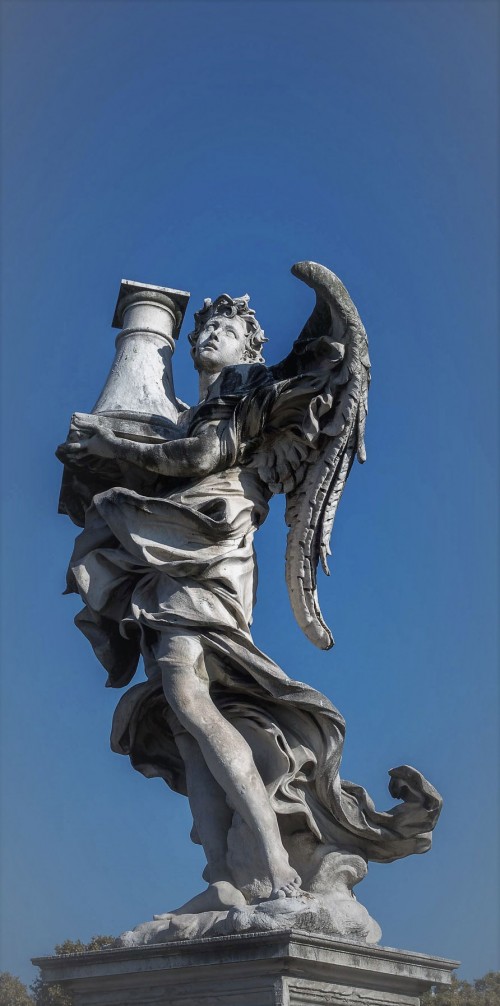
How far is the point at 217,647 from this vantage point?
5570 mm

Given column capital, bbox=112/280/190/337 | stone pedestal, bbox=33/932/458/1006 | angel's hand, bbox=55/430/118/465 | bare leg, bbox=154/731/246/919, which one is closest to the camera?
stone pedestal, bbox=33/932/458/1006

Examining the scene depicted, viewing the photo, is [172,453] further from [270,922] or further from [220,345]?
[270,922]

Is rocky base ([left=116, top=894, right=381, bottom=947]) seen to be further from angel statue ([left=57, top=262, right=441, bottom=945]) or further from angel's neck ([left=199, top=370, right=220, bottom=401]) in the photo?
angel's neck ([left=199, top=370, right=220, bottom=401])

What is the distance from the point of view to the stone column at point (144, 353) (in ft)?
21.6

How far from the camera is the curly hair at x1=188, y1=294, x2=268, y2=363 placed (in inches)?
267

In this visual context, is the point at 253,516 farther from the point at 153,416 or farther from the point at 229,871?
the point at 229,871

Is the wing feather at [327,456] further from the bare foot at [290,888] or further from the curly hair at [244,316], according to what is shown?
the bare foot at [290,888]

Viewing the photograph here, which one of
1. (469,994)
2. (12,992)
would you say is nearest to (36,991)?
(12,992)

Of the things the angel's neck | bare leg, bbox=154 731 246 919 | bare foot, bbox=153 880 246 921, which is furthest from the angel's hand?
bare foot, bbox=153 880 246 921

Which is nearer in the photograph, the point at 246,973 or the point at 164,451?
the point at 246,973

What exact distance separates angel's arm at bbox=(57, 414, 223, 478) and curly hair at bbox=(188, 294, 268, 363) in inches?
34.9

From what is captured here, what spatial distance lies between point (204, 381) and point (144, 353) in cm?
49

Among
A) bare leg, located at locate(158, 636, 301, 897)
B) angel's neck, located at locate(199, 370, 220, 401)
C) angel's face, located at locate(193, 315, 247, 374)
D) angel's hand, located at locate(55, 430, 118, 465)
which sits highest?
angel's face, located at locate(193, 315, 247, 374)

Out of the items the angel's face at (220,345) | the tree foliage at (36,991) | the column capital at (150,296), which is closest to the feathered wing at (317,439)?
the angel's face at (220,345)
